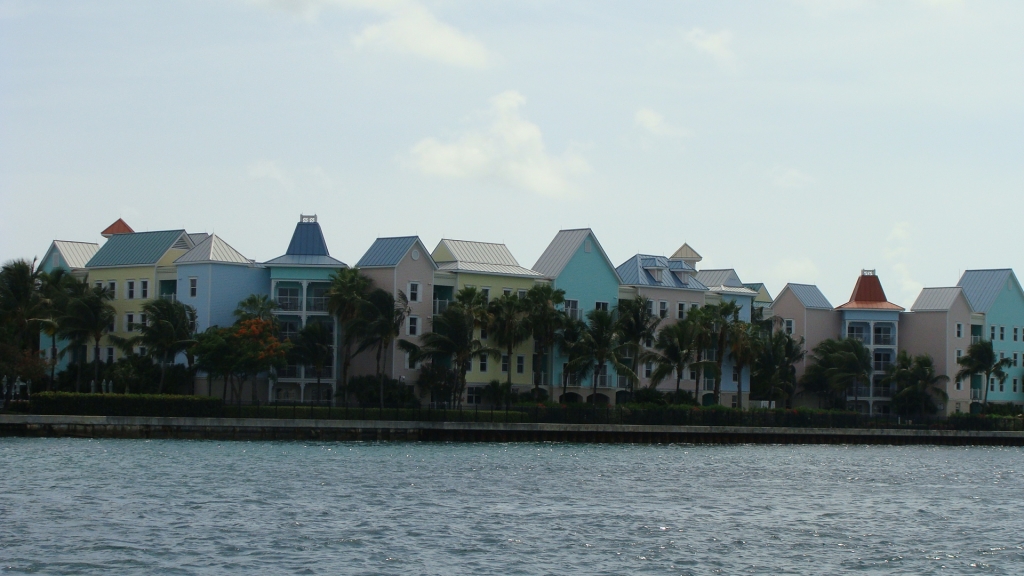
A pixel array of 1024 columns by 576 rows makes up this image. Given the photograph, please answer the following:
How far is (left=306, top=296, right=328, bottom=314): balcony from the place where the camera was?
310 feet

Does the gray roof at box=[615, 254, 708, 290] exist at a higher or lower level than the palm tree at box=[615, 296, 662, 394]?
higher

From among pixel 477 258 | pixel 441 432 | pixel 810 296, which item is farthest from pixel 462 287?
pixel 810 296

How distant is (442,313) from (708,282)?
35.6 m

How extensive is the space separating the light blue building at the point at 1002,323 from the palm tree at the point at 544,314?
44.8 meters

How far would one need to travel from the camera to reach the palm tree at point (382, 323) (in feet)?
292

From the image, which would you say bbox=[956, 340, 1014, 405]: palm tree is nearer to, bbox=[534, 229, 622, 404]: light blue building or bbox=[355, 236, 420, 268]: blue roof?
bbox=[534, 229, 622, 404]: light blue building

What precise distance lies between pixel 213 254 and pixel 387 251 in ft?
36.2

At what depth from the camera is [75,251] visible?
105 meters

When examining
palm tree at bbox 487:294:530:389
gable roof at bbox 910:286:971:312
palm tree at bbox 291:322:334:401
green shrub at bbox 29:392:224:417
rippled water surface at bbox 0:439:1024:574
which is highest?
gable roof at bbox 910:286:971:312

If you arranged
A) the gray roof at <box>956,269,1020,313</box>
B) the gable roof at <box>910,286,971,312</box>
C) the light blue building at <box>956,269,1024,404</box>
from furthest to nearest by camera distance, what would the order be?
the gray roof at <box>956,269,1020,313</box>
the light blue building at <box>956,269,1024,404</box>
the gable roof at <box>910,286,971,312</box>

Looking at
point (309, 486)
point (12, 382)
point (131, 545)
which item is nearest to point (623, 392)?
point (12, 382)

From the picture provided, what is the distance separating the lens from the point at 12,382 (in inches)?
3369

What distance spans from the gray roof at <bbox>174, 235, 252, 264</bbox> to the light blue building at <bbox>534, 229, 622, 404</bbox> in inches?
834

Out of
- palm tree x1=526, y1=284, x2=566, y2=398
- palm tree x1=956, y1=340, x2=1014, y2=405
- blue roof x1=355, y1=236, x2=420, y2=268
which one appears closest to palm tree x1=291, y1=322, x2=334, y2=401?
blue roof x1=355, y1=236, x2=420, y2=268
